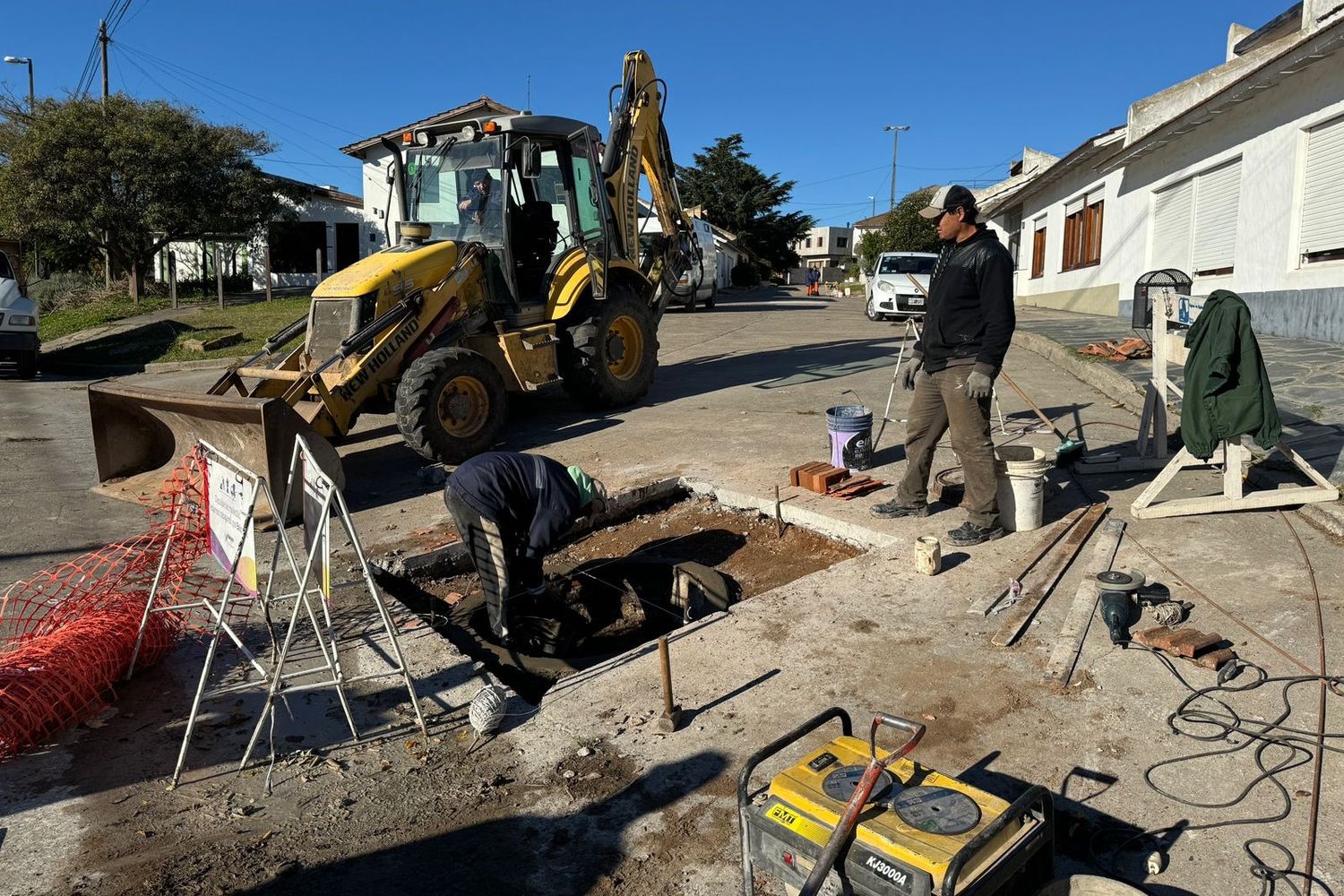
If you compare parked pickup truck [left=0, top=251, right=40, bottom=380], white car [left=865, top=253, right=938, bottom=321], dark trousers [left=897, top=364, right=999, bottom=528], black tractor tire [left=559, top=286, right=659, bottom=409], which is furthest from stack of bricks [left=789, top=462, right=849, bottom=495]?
parked pickup truck [left=0, top=251, right=40, bottom=380]

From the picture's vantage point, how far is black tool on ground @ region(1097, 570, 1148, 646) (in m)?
4.24

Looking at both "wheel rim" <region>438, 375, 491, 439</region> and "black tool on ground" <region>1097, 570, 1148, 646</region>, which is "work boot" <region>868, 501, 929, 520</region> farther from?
A: "wheel rim" <region>438, 375, 491, 439</region>

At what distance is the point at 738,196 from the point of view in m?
53.6

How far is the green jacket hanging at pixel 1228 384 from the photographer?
5371 mm

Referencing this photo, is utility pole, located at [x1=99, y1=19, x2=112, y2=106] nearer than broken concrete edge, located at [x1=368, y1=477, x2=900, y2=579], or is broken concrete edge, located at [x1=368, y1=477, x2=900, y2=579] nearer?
broken concrete edge, located at [x1=368, y1=477, x2=900, y2=579]

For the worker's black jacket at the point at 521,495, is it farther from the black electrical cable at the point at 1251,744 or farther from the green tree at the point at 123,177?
the green tree at the point at 123,177

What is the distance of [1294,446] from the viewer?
6.55 metres

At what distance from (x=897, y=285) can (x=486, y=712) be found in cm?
1810

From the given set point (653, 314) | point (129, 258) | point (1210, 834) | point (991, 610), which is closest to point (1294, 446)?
point (991, 610)

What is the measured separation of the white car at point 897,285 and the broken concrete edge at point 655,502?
13.2 metres

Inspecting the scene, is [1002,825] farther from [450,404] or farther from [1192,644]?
[450,404]

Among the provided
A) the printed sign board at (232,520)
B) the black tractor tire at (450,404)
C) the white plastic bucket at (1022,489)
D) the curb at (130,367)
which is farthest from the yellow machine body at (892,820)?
the curb at (130,367)

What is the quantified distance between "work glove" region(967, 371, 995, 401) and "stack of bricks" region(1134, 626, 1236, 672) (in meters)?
1.69

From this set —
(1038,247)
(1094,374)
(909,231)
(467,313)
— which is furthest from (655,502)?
(909,231)
